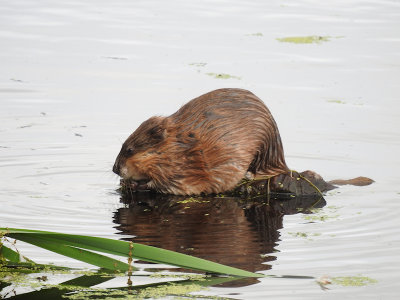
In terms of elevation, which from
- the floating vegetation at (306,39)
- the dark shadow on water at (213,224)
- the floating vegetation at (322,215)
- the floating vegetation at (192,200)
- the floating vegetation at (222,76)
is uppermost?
the floating vegetation at (306,39)

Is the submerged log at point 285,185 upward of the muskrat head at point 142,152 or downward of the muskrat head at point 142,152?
downward

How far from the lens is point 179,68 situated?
37.7 feet

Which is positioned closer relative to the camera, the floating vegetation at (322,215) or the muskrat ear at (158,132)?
the floating vegetation at (322,215)

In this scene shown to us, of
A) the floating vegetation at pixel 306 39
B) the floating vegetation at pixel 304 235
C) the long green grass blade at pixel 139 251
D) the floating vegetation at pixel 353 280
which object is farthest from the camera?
the floating vegetation at pixel 306 39

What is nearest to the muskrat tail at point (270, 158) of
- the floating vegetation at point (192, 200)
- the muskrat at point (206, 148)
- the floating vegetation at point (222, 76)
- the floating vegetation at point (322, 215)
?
the muskrat at point (206, 148)

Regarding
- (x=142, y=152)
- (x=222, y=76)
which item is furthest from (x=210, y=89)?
(x=142, y=152)

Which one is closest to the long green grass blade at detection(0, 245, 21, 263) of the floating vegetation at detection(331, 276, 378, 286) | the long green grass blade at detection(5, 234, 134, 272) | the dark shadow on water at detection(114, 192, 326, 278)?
the long green grass blade at detection(5, 234, 134, 272)

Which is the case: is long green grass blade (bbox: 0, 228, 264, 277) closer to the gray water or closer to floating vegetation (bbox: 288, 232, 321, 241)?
the gray water

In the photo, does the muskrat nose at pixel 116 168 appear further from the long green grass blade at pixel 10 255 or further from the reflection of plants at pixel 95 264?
the long green grass blade at pixel 10 255

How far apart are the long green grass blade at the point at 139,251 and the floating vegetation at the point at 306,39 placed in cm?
858

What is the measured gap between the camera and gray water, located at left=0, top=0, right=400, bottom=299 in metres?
5.91

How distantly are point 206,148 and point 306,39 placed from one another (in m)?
6.09

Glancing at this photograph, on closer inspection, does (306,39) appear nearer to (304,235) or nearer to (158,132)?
(158,132)

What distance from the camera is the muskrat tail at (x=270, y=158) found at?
7.43 metres
